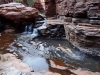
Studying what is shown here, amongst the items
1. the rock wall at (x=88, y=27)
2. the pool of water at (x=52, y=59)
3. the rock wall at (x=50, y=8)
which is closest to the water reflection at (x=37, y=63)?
the pool of water at (x=52, y=59)

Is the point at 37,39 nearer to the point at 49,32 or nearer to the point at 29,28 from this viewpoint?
the point at 49,32

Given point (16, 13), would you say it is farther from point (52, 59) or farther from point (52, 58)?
point (52, 59)

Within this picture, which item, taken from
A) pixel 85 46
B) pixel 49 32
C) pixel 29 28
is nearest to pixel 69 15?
pixel 49 32

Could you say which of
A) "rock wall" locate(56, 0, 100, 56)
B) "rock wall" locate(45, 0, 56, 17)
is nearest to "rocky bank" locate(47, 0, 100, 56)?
"rock wall" locate(56, 0, 100, 56)

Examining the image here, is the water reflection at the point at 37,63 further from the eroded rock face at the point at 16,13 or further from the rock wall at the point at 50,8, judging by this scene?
the rock wall at the point at 50,8

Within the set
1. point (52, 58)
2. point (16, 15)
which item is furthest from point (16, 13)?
point (52, 58)

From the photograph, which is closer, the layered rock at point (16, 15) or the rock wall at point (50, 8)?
the layered rock at point (16, 15)

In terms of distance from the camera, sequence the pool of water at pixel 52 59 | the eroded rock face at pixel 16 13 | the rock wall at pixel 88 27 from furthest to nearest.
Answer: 1. the eroded rock face at pixel 16 13
2. the rock wall at pixel 88 27
3. the pool of water at pixel 52 59

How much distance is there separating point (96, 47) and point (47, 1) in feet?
32.9

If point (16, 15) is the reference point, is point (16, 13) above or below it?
above

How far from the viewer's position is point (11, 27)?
527 inches

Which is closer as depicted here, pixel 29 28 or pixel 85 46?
pixel 85 46

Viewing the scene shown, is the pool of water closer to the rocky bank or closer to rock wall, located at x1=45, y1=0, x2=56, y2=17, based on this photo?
the rocky bank

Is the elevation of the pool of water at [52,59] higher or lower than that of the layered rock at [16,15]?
lower
